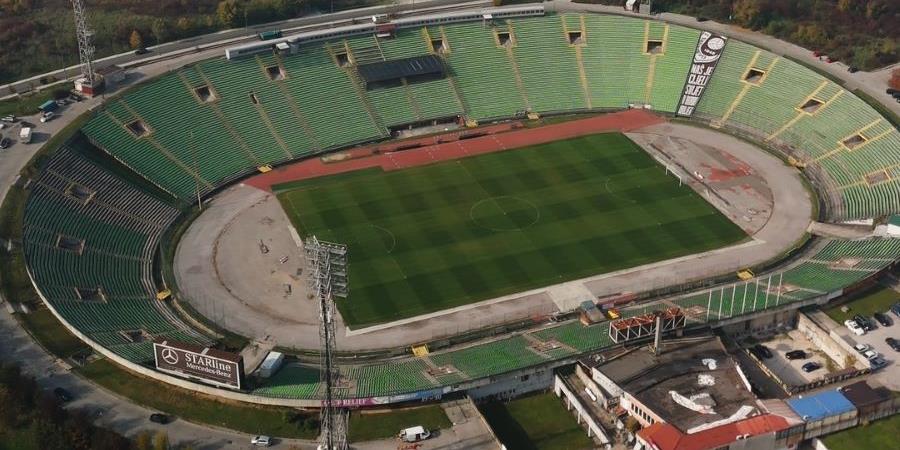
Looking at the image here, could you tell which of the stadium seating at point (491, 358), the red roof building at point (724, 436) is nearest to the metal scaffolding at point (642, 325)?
the stadium seating at point (491, 358)

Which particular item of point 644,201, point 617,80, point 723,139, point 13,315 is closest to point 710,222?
point 644,201

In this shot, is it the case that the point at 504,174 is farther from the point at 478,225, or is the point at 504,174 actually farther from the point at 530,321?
the point at 530,321

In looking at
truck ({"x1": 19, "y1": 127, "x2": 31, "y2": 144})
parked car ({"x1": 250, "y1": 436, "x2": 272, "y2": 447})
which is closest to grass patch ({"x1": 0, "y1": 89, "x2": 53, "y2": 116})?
truck ({"x1": 19, "y1": 127, "x2": 31, "y2": 144})

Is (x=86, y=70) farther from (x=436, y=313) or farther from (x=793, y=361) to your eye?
(x=793, y=361)

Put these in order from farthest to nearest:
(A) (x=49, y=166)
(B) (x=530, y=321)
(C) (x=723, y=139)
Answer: (C) (x=723, y=139)
(A) (x=49, y=166)
(B) (x=530, y=321)

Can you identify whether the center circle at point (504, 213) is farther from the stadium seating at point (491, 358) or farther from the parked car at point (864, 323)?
the parked car at point (864, 323)

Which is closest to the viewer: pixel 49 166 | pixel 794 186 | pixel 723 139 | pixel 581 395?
pixel 581 395

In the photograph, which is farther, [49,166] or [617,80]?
[617,80]

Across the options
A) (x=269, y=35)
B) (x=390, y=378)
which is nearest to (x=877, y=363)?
(x=390, y=378)
